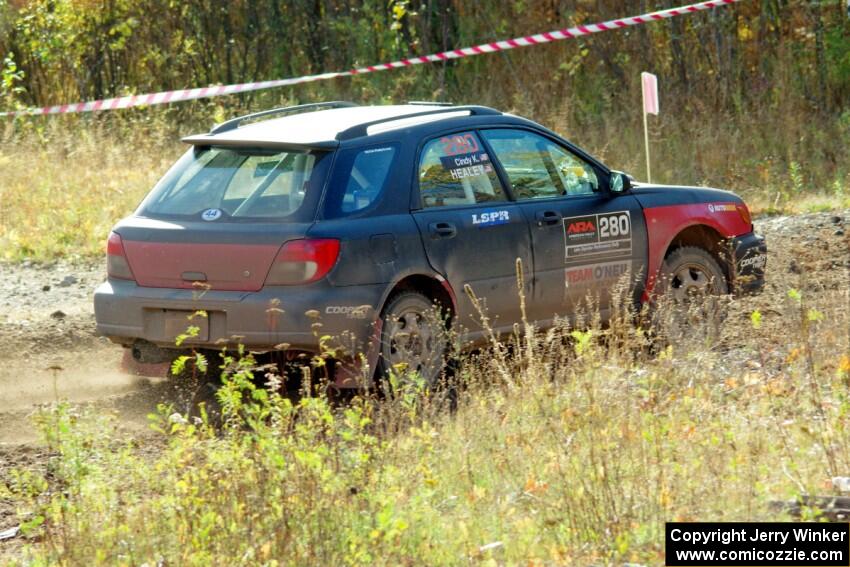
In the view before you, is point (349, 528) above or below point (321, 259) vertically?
below

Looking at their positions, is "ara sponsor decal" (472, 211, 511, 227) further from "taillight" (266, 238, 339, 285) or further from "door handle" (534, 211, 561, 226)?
"taillight" (266, 238, 339, 285)

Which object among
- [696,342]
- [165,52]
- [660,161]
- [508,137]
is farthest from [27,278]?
[165,52]

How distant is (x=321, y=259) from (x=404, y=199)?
2.50 ft

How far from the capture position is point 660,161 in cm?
1680

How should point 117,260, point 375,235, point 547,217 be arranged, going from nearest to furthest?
1. point 375,235
2. point 117,260
3. point 547,217

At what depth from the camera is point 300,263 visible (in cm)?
774

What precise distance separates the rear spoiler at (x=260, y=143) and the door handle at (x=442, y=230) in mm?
720

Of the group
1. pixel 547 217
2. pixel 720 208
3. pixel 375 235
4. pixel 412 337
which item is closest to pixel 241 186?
pixel 375 235

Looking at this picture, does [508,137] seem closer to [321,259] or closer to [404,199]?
[404,199]

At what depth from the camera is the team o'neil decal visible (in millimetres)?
8031

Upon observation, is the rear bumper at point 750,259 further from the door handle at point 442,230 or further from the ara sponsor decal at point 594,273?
the door handle at point 442,230

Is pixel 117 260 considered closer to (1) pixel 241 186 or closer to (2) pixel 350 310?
(1) pixel 241 186

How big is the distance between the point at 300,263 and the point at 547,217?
181 cm

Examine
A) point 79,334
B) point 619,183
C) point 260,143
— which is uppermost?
point 260,143
